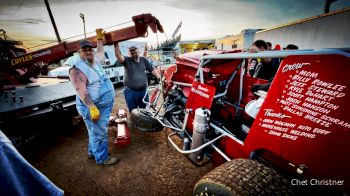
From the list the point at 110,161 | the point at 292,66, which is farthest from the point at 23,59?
the point at 292,66

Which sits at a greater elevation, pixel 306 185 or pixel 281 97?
pixel 281 97

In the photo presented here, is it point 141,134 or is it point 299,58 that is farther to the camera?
A: point 141,134

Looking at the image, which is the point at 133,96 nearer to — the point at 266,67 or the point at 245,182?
the point at 266,67

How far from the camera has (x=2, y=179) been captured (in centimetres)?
74

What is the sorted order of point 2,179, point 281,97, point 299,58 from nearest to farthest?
point 2,179, point 299,58, point 281,97

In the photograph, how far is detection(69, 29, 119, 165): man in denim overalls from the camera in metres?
2.78

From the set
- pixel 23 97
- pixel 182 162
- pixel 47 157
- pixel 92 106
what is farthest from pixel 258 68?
pixel 23 97

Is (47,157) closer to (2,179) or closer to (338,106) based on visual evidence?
(2,179)

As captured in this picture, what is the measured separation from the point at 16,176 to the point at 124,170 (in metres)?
2.48

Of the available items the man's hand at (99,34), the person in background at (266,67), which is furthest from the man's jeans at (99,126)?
the person in background at (266,67)

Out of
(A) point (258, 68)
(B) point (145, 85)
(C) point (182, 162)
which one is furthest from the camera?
(B) point (145, 85)

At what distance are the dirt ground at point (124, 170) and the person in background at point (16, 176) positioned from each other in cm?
196

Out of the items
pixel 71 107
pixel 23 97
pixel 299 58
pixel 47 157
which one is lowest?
pixel 47 157

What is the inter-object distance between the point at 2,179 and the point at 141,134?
12.4ft
